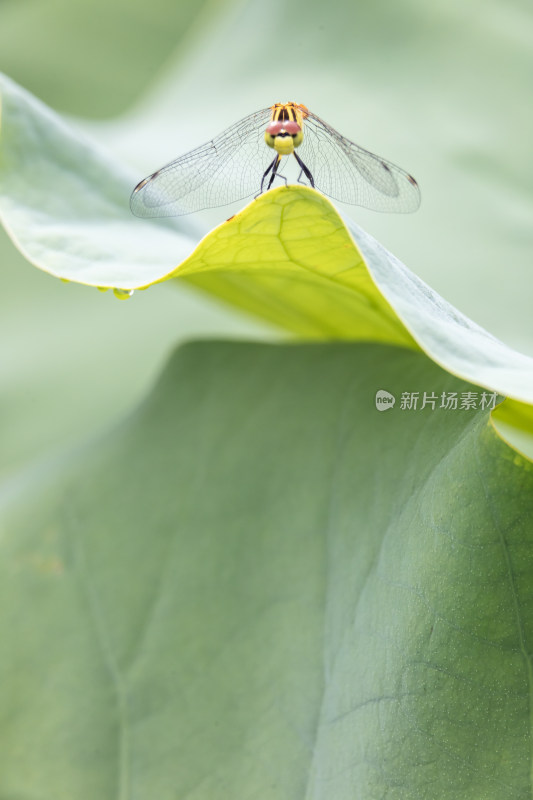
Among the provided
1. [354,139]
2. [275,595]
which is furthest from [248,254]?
[354,139]

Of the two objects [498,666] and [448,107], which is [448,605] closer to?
[498,666]

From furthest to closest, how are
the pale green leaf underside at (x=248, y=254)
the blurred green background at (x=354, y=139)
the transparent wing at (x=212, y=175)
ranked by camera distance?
the blurred green background at (x=354, y=139) < the transparent wing at (x=212, y=175) < the pale green leaf underside at (x=248, y=254)

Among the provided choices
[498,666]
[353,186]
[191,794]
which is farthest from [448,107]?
[191,794]

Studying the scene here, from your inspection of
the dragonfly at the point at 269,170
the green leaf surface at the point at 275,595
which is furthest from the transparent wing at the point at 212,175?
the green leaf surface at the point at 275,595

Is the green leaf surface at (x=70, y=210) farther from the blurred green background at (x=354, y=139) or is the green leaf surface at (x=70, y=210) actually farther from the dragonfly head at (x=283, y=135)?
the blurred green background at (x=354, y=139)

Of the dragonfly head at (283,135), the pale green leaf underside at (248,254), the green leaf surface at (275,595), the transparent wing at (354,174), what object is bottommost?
the green leaf surface at (275,595)

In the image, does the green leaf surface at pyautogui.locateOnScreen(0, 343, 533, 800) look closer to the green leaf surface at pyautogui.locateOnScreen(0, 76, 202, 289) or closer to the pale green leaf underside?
the pale green leaf underside

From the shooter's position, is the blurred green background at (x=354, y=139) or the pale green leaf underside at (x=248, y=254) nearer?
the pale green leaf underside at (x=248, y=254)

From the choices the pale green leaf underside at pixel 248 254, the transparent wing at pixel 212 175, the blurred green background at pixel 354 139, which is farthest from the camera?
the blurred green background at pixel 354 139
